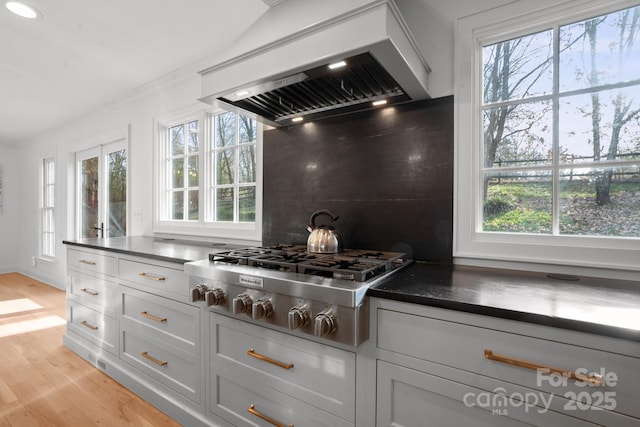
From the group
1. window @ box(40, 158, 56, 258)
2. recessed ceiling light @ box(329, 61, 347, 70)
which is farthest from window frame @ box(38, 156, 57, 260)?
recessed ceiling light @ box(329, 61, 347, 70)

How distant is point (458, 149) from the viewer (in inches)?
61.0

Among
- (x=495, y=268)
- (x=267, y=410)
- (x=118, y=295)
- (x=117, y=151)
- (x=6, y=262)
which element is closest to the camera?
(x=267, y=410)

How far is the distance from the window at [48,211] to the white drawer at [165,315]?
4.15 metres

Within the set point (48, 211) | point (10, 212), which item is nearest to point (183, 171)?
point (48, 211)

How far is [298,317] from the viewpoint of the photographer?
109cm

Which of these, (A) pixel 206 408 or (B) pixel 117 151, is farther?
(B) pixel 117 151

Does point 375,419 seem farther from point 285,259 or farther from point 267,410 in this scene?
point 285,259

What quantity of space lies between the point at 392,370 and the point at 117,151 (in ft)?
13.0

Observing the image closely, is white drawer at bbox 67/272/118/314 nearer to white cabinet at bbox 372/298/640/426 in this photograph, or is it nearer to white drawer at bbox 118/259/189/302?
white drawer at bbox 118/259/189/302

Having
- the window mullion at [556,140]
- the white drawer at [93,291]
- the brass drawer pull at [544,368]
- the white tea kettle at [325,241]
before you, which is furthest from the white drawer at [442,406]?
the white drawer at [93,291]

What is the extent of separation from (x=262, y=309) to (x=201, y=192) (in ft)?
5.93

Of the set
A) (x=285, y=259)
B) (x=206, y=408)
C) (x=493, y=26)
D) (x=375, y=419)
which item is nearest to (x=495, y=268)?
(x=375, y=419)

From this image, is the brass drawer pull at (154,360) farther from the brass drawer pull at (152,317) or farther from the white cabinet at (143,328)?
the brass drawer pull at (152,317)

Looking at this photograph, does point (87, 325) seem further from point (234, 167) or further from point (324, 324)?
point (324, 324)
